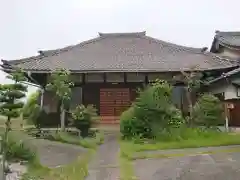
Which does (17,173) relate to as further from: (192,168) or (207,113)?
(207,113)

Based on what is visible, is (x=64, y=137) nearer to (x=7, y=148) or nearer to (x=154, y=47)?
(x=7, y=148)

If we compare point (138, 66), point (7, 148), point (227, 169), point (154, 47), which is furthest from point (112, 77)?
point (7, 148)

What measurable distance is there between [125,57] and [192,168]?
515 inches

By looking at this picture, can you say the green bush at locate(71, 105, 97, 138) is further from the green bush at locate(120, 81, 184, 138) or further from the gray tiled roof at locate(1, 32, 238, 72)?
the gray tiled roof at locate(1, 32, 238, 72)

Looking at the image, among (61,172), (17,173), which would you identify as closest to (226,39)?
(61,172)

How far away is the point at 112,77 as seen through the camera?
61.8ft

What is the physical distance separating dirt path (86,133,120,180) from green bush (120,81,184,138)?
38.9 inches

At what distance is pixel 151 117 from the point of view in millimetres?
12391

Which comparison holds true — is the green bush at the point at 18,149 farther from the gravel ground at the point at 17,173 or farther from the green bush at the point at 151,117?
the green bush at the point at 151,117

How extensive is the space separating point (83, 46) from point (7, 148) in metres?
17.5

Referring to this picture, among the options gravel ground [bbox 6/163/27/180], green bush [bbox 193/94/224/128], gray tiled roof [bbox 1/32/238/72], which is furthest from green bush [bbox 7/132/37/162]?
gray tiled roof [bbox 1/32/238/72]

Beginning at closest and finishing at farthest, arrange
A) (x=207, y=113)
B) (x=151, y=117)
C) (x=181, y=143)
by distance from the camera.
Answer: (x=181, y=143) < (x=151, y=117) < (x=207, y=113)

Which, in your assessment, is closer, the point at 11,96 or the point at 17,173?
the point at 11,96

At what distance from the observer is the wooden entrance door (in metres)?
18.7
